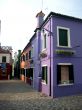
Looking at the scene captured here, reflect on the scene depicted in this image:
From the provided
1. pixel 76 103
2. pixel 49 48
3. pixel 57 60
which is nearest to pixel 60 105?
pixel 76 103

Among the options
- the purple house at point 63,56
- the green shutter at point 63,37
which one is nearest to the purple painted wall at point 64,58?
the purple house at point 63,56

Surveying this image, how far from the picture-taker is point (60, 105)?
11.4 m

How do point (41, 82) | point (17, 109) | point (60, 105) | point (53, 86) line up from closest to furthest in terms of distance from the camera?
1. point (17, 109)
2. point (60, 105)
3. point (53, 86)
4. point (41, 82)

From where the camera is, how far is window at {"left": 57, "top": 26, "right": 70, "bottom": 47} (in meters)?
14.7

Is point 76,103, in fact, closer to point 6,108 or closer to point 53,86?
point 53,86

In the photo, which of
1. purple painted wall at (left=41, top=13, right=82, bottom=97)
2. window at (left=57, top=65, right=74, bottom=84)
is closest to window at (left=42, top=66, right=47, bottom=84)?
purple painted wall at (left=41, top=13, right=82, bottom=97)

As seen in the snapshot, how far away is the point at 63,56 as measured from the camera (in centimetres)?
1461

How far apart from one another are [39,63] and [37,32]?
3.20 metres

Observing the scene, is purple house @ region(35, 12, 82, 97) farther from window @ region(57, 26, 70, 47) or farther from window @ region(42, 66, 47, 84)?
window @ region(42, 66, 47, 84)

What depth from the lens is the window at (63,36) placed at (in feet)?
48.3

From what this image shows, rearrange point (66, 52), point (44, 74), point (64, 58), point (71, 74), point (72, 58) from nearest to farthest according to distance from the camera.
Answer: point (66, 52) → point (64, 58) → point (71, 74) → point (72, 58) → point (44, 74)

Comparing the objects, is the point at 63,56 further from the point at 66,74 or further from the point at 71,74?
the point at 71,74

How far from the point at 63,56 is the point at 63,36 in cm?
167

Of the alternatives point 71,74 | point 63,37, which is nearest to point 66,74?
point 71,74
